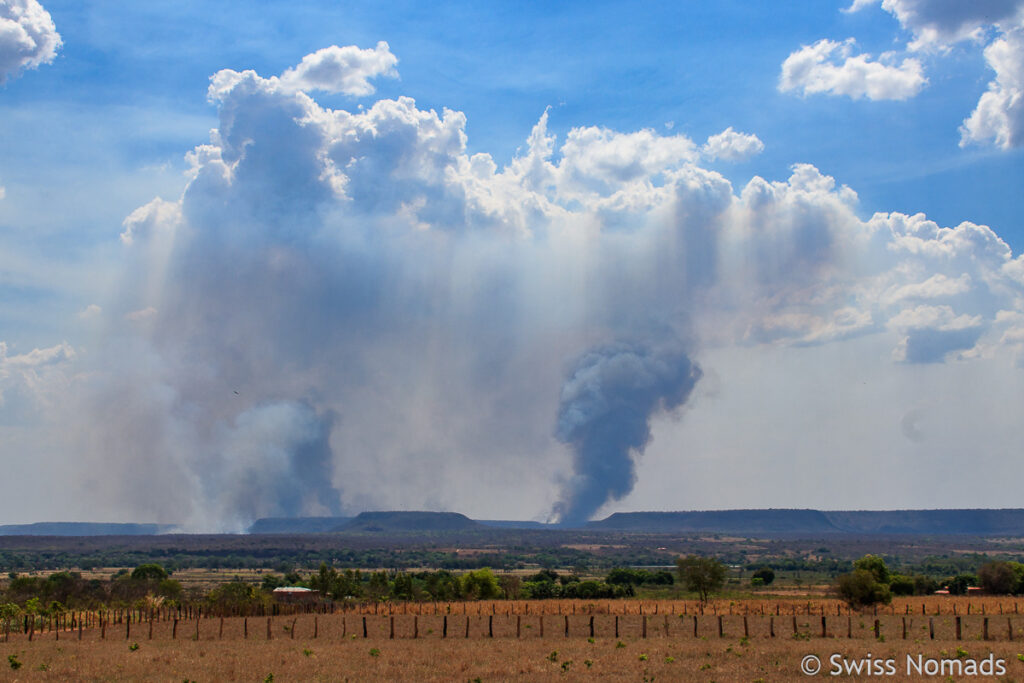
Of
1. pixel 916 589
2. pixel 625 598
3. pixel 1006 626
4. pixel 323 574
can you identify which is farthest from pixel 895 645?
pixel 323 574

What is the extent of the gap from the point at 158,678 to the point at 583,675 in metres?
18.9

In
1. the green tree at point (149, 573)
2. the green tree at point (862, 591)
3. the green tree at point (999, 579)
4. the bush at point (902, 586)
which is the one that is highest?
the green tree at point (862, 591)

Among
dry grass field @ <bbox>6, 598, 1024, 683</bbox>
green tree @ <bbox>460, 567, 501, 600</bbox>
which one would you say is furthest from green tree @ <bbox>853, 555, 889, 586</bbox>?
green tree @ <bbox>460, 567, 501, 600</bbox>

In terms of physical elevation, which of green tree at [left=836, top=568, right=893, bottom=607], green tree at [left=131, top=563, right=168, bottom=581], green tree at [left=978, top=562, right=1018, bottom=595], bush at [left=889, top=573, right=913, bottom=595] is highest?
green tree at [left=836, top=568, right=893, bottom=607]

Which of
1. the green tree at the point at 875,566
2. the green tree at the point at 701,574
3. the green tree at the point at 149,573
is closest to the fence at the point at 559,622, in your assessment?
the green tree at the point at 701,574

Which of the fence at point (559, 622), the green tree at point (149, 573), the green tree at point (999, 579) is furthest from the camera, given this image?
the green tree at point (149, 573)

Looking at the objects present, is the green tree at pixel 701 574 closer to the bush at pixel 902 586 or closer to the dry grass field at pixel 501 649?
the bush at pixel 902 586

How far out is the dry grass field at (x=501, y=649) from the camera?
4288cm

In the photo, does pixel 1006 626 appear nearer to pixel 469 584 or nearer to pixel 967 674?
pixel 967 674

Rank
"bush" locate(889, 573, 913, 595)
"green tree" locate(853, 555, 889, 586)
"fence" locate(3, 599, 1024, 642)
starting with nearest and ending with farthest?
1. "fence" locate(3, 599, 1024, 642)
2. "green tree" locate(853, 555, 889, 586)
3. "bush" locate(889, 573, 913, 595)

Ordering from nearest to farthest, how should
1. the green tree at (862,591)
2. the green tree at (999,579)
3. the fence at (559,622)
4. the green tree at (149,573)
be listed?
1. the fence at (559,622)
2. the green tree at (862,591)
3. the green tree at (999,579)
4. the green tree at (149,573)

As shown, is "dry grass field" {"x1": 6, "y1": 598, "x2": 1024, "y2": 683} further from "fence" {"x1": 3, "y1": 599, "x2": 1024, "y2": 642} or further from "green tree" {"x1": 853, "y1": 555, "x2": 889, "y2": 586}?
"green tree" {"x1": 853, "y1": 555, "x2": 889, "y2": 586}

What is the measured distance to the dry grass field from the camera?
42.9m

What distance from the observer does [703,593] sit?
106m
